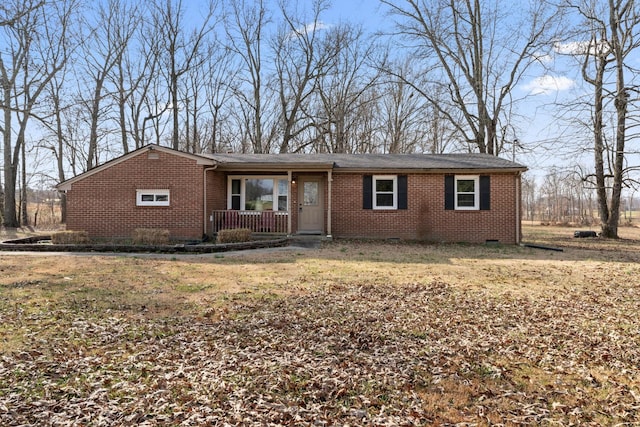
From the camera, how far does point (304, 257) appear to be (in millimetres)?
10266

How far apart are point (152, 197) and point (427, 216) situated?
32.2 feet

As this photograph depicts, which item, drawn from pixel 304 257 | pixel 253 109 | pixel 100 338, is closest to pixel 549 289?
pixel 304 257

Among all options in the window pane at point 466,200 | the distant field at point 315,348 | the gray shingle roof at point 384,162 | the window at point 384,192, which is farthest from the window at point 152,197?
the window pane at point 466,200

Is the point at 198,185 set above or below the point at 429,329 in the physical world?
above

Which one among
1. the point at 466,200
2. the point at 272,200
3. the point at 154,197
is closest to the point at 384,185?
the point at 466,200

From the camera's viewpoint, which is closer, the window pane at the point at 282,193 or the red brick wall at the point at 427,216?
the red brick wall at the point at 427,216

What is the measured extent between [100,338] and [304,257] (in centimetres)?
634

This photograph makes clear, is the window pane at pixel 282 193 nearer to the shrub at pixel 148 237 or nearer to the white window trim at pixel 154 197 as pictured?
the white window trim at pixel 154 197

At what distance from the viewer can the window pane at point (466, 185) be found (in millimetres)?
14164

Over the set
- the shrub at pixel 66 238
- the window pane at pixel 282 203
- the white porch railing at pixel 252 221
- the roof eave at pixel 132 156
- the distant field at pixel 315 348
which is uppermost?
the roof eave at pixel 132 156

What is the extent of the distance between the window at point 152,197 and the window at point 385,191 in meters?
7.43

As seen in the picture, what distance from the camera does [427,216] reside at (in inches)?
562

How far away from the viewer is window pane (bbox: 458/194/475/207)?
1416cm

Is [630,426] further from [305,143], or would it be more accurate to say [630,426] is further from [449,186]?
[305,143]
